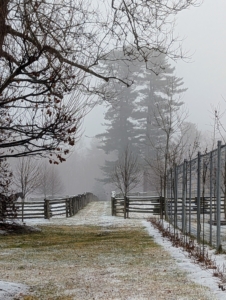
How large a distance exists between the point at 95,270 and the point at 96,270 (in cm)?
2

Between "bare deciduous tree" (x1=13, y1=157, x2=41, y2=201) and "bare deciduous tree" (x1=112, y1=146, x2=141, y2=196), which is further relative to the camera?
"bare deciduous tree" (x1=112, y1=146, x2=141, y2=196)

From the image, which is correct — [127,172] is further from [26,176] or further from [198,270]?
[198,270]

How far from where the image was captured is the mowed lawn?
21.0 ft

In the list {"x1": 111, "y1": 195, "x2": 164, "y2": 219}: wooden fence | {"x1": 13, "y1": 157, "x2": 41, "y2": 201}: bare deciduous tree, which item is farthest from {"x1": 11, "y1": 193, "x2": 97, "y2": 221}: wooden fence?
{"x1": 111, "y1": 195, "x2": 164, "y2": 219}: wooden fence

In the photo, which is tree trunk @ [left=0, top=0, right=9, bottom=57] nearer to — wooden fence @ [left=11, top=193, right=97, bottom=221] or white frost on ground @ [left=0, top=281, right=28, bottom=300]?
white frost on ground @ [left=0, top=281, right=28, bottom=300]

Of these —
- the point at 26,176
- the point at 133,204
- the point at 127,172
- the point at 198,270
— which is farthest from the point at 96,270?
the point at 127,172

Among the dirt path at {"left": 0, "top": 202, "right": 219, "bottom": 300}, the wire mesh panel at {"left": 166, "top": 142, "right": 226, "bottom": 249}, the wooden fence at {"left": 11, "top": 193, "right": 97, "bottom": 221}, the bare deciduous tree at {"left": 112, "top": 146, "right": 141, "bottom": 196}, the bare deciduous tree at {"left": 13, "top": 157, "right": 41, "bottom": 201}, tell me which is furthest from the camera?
the bare deciduous tree at {"left": 112, "top": 146, "right": 141, "bottom": 196}

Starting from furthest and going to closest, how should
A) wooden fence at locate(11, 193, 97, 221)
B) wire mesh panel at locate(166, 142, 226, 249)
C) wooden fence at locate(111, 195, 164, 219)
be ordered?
wooden fence at locate(111, 195, 164, 219) < wooden fence at locate(11, 193, 97, 221) < wire mesh panel at locate(166, 142, 226, 249)

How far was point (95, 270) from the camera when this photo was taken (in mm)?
8383

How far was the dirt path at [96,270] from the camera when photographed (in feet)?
20.9

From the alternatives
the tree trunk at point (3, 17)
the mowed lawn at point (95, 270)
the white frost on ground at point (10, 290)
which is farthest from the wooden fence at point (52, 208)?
the tree trunk at point (3, 17)

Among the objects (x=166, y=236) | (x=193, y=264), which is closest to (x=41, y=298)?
(x=193, y=264)

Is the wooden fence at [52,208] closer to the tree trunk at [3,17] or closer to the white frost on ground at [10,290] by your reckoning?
the white frost on ground at [10,290]

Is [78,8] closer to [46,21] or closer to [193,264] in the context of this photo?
[46,21]
